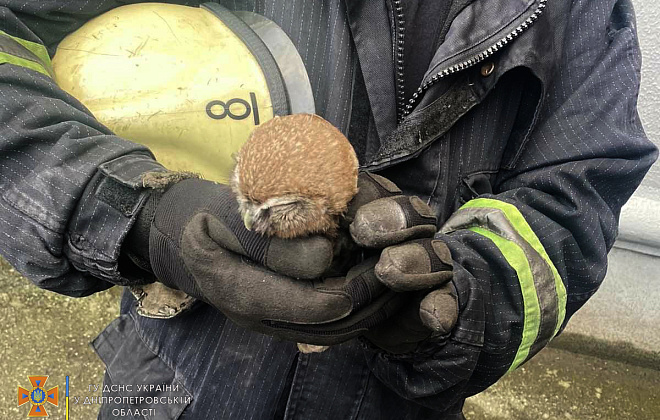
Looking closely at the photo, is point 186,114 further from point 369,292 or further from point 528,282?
point 528,282

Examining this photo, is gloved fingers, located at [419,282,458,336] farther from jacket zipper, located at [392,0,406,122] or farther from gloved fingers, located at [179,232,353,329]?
jacket zipper, located at [392,0,406,122]

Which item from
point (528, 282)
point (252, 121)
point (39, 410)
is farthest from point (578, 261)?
point (39, 410)

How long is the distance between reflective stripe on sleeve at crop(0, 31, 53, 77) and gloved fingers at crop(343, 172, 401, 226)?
18.9 inches

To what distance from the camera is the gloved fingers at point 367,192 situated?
27.1 inches

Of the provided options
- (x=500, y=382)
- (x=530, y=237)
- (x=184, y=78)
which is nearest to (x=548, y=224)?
(x=530, y=237)

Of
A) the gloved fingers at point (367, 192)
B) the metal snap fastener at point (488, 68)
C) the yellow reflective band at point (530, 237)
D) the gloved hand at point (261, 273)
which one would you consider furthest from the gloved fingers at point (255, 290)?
the metal snap fastener at point (488, 68)

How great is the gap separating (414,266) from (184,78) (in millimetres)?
502

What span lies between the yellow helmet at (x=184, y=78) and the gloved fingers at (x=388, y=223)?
0.30m

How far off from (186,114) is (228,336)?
0.39m

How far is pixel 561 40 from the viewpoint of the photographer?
0.88 metres

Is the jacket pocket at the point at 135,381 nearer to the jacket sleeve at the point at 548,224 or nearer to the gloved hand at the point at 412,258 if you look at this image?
the jacket sleeve at the point at 548,224

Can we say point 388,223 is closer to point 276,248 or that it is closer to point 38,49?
point 276,248

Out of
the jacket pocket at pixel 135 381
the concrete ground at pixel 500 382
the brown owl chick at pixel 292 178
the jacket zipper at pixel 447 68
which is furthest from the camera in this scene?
A: the concrete ground at pixel 500 382

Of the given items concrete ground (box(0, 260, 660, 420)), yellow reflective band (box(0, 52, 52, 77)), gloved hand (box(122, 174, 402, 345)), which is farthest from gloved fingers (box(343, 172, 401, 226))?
concrete ground (box(0, 260, 660, 420))
